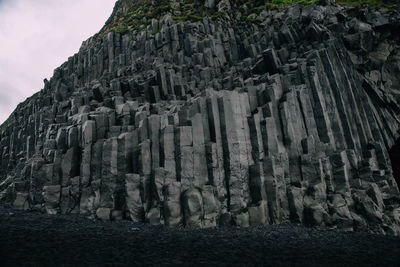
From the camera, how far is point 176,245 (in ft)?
34.6

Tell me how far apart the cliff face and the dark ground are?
1.64 meters

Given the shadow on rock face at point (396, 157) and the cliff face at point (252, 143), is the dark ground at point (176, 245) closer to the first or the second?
the cliff face at point (252, 143)

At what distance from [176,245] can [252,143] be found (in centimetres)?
810

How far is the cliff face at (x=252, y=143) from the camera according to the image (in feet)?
49.4

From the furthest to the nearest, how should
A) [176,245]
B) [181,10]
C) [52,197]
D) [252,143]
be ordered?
[181,10]
[252,143]
[52,197]
[176,245]

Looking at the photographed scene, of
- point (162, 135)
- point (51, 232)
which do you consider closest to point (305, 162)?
point (162, 135)

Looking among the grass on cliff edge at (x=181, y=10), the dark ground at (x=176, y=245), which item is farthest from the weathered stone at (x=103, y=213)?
the grass on cliff edge at (x=181, y=10)

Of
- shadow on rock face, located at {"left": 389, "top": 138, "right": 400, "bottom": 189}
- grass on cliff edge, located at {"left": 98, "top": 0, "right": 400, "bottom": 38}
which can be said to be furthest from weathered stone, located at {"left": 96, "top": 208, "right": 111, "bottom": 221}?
grass on cliff edge, located at {"left": 98, "top": 0, "right": 400, "bottom": 38}

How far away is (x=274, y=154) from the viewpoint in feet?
54.7

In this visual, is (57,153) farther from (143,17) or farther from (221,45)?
(143,17)

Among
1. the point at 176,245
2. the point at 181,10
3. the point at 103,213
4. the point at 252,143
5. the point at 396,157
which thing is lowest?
the point at 176,245

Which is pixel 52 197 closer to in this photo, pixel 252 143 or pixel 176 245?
pixel 176 245

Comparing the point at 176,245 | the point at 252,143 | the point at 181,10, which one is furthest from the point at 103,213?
the point at 181,10

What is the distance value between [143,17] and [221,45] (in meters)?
16.2
